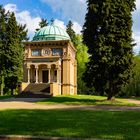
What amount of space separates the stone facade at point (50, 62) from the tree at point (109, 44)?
56.4ft

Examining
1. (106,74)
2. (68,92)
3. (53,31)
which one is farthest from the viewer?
(53,31)

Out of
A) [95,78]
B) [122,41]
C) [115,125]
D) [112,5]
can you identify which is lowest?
[115,125]

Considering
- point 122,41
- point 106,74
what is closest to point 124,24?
point 122,41

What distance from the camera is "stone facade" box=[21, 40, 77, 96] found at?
48125 mm

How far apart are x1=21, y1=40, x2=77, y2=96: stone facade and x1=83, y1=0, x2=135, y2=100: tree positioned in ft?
56.4

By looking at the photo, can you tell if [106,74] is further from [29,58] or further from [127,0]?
[29,58]

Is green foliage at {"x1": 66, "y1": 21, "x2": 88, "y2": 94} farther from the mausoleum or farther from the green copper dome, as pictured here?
the mausoleum

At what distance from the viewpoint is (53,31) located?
51.8 metres

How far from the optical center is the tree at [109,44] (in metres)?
29.2

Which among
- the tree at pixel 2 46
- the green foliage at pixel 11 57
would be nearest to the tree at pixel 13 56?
the green foliage at pixel 11 57

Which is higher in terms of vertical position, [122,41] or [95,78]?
[122,41]

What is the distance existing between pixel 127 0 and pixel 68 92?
1999cm

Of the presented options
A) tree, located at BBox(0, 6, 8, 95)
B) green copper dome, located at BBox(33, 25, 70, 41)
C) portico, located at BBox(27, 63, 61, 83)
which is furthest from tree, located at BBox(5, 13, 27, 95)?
portico, located at BBox(27, 63, 61, 83)

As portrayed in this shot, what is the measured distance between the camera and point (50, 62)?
4838cm
